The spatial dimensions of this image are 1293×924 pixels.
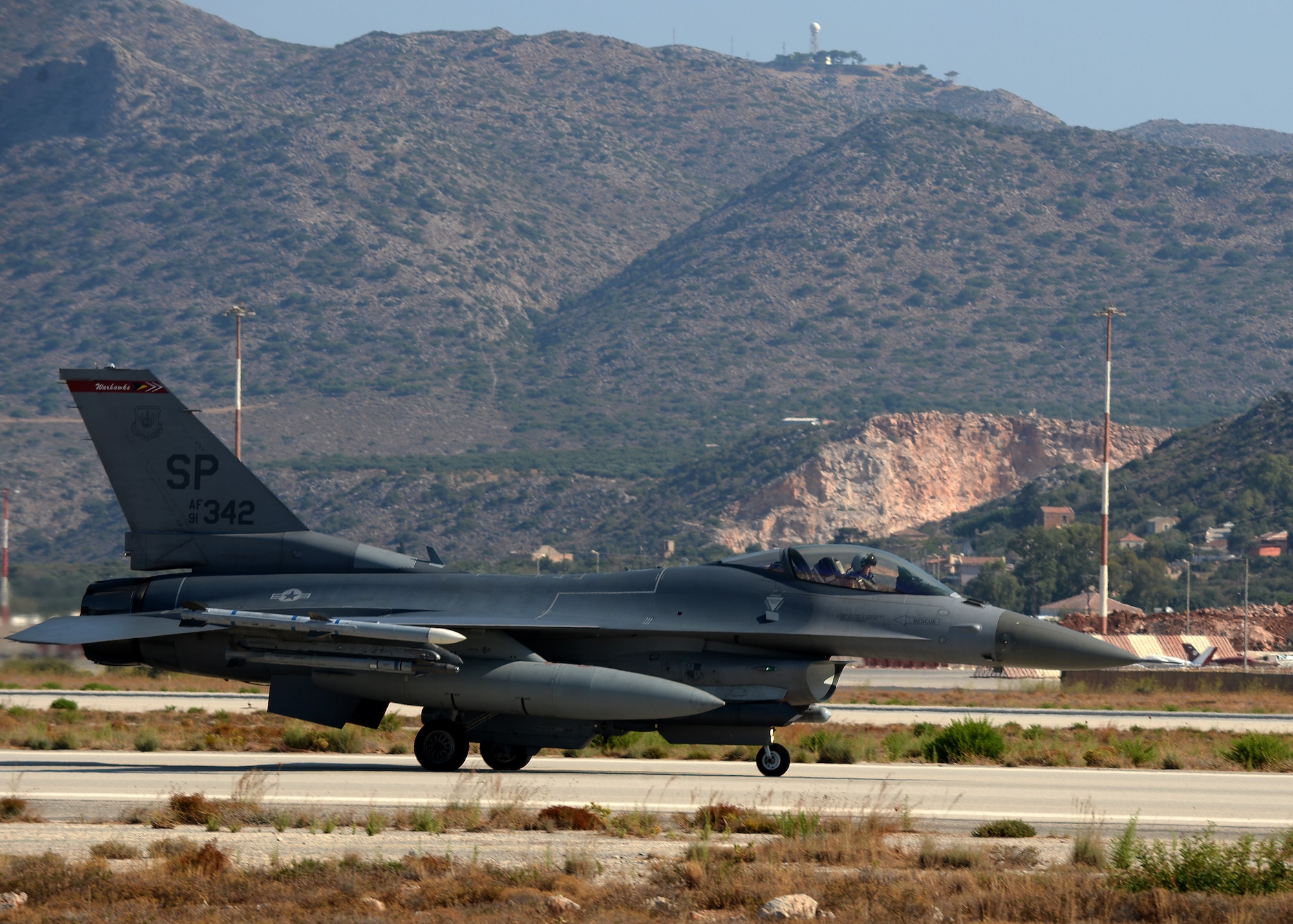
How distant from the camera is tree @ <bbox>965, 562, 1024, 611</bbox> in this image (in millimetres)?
107312

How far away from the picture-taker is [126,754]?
22.7 m

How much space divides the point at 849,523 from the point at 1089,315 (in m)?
66.1

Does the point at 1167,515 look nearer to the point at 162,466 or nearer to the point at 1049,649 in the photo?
the point at 1049,649

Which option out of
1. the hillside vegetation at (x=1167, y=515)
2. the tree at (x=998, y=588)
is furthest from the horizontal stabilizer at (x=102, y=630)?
the hillside vegetation at (x=1167, y=515)

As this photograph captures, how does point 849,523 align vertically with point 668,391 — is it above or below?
below

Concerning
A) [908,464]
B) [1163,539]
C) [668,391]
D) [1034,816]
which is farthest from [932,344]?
[1034,816]

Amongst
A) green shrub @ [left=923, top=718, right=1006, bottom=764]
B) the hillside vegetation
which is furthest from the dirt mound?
green shrub @ [left=923, top=718, right=1006, bottom=764]

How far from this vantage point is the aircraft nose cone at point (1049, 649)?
19250 millimetres

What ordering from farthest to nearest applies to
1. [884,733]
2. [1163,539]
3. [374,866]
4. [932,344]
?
[932,344] < [1163,539] < [884,733] < [374,866]

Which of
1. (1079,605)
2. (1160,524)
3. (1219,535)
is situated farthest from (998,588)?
(1160,524)

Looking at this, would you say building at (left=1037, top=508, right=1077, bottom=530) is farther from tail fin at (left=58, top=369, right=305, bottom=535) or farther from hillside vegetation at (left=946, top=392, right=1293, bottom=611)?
tail fin at (left=58, top=369, right=305, bottom=535)

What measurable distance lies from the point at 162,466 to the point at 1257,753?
16.7 metres

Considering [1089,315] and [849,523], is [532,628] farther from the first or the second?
[1089,315]

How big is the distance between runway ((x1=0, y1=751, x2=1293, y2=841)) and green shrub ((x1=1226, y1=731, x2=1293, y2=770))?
1000 mm
